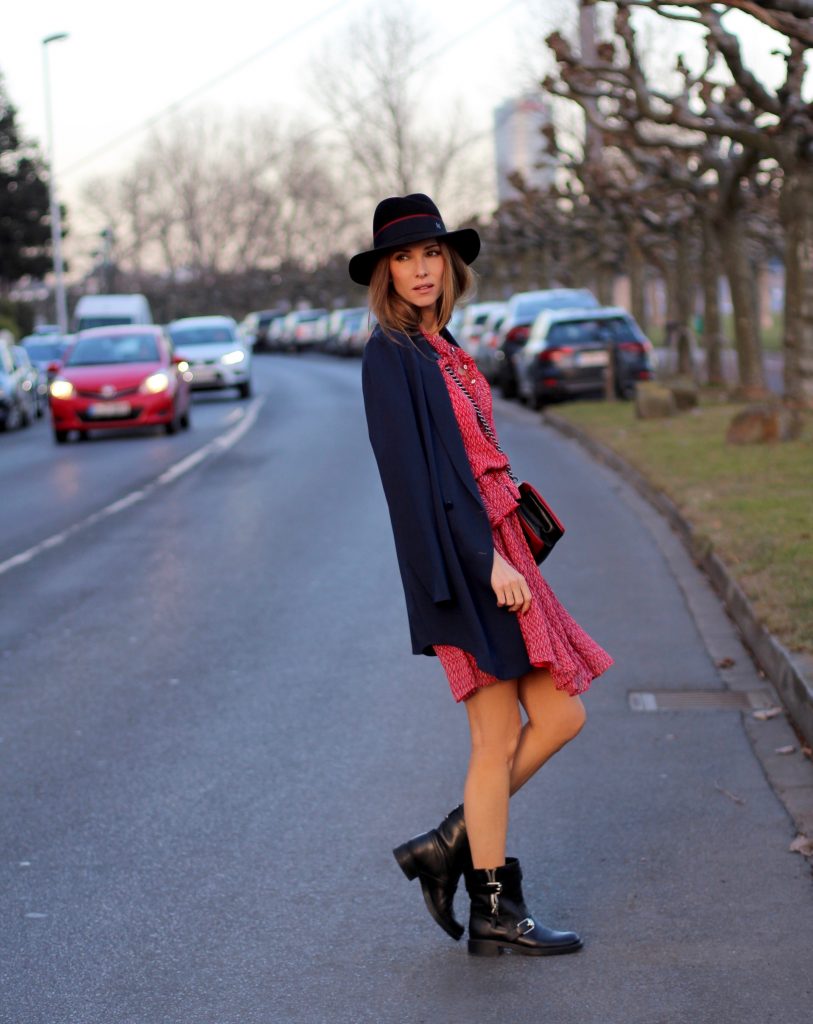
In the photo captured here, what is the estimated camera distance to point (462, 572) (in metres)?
3.96

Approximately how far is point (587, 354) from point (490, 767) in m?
23.3

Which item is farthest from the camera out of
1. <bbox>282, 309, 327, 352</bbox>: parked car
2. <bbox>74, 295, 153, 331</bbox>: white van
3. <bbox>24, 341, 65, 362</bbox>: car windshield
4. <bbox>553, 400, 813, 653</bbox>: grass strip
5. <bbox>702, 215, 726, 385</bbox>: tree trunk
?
<bbox>282, 309, 327, 352</bbox>: parked car

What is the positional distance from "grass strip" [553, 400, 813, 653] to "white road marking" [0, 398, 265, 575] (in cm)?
470

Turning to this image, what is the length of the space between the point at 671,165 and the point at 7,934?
24.5 m

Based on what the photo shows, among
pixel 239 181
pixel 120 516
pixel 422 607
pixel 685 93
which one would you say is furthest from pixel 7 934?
pixel 239 181

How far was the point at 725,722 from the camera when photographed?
22.4ft

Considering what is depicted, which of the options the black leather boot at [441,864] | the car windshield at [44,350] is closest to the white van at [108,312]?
the car windshield at [44,350]

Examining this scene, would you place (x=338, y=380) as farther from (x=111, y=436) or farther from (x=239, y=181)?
(x=239, y=181)

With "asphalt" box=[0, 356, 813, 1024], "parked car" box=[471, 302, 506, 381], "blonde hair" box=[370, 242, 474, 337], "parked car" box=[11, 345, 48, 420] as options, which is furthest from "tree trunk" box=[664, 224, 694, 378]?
"blonde hair" box=[370, 242, 474, 337]

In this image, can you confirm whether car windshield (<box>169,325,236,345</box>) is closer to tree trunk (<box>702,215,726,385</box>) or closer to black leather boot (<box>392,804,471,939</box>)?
tree trunk (<box>702,215,726,385</box>)

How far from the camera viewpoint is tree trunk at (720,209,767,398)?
2456 cm

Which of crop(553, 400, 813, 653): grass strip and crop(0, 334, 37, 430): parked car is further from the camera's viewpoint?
crop(0, 334, 37, 430): parked car

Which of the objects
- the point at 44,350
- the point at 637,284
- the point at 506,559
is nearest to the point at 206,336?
the point at 44,350

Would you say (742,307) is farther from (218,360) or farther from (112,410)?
(218,360)
